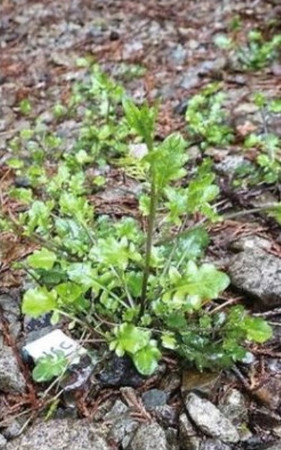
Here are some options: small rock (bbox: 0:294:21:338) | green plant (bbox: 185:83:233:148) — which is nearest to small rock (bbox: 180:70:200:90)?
green plant (bbox: 185:83:233:148)

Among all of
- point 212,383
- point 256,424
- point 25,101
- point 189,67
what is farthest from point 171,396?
point 189,67

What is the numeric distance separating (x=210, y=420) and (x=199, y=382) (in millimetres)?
134

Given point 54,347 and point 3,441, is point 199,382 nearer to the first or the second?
point 54,347

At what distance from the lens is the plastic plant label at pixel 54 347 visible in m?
1.91

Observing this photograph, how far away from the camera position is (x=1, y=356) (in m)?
2.01

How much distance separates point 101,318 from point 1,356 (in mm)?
339

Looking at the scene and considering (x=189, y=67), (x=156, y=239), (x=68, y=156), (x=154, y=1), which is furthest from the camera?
(x=154, y=1)

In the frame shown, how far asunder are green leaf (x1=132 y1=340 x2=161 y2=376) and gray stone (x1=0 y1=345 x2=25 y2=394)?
15.5 inches

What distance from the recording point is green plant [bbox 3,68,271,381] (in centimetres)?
174

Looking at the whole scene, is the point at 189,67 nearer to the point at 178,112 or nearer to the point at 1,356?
the point at 178,112

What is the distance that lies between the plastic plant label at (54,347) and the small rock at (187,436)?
0.36 meters

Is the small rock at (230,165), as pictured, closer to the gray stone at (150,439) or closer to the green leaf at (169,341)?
the green leaf at (169,341)

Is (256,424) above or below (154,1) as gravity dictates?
below

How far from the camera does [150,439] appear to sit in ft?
5.75
